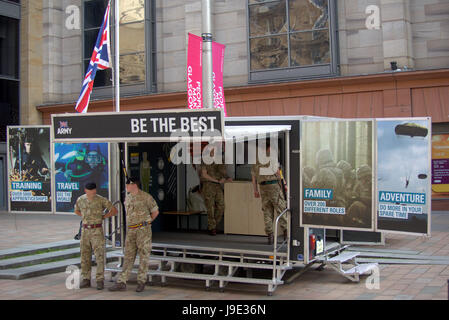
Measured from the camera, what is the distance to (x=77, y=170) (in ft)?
32.6

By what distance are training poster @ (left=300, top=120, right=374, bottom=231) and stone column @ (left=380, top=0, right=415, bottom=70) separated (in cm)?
1059

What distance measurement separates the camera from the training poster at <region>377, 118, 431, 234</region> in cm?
730

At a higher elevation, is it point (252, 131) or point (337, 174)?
point (252, 131)

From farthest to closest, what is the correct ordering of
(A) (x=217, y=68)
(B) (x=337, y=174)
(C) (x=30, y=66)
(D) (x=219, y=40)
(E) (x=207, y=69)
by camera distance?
(C) (x=30, y=66)
(D) (x=219, y=40)
(A) (x=217, y=68)
(E) (x=207, y=69)
(B) (x=337, y=174)

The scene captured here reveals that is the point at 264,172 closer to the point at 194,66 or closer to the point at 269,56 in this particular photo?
the point at 194,66

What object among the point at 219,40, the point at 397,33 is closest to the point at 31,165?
the point at 219,40

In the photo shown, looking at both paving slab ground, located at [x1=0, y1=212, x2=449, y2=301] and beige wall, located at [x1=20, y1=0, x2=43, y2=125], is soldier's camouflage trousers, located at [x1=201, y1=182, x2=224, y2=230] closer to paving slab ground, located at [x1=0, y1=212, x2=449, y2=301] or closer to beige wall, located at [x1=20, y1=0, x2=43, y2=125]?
paving slab ground, located at [x1=0, y1=212, x2=449, y2=301]

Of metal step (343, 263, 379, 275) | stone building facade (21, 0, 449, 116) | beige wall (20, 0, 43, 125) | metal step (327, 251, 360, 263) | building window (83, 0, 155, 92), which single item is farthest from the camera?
beige wall (20, 0, 43, 125)

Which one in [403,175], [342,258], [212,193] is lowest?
[342,258]

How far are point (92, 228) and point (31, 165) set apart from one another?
237cm

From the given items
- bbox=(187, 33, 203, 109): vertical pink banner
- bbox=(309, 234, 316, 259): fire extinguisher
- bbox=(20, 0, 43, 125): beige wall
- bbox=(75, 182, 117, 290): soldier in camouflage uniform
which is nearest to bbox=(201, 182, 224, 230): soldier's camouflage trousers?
bbox=(75, 182, 117, 290): soldier in camouflage uniform

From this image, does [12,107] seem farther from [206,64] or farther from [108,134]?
[108,134]

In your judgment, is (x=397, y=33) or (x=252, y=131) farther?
(x=397, y=33)

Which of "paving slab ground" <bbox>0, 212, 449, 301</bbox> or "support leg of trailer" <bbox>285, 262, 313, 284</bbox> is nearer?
"paving slab ground" <bbox>0, 212, 449, 301</bbox>
